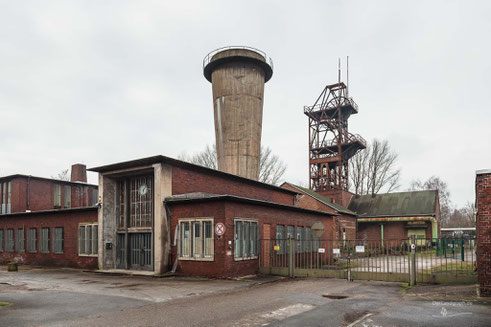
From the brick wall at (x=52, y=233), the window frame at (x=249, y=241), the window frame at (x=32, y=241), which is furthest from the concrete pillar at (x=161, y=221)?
the window frame at (x=32, y=241)

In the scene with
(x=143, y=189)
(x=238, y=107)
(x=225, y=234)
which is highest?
(x=238, y=107)

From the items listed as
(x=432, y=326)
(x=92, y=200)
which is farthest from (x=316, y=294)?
(x=92, y=200)

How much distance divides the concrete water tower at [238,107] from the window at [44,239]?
1315 cm

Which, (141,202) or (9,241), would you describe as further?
(9,241)

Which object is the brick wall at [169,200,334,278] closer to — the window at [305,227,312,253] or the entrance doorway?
the entrance doorway

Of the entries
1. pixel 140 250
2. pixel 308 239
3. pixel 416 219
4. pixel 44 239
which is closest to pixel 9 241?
pixel 44 239

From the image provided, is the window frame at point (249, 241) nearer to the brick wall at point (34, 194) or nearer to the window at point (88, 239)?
the window at point (88, 239)

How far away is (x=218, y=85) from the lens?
106 feet

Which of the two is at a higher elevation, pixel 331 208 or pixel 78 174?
pixel 78 174

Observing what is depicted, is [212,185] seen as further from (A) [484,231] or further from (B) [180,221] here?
(A) [484,231]

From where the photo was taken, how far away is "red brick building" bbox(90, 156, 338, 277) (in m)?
16.7

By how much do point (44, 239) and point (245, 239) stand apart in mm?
14735

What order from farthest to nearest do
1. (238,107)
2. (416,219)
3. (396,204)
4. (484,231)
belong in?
(396,204) < (416,219) < (238,107) < (484,231)

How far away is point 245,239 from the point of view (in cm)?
1756
